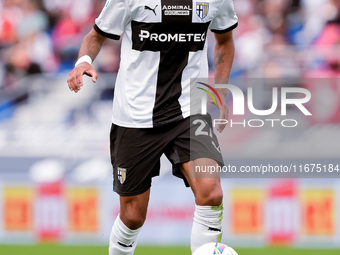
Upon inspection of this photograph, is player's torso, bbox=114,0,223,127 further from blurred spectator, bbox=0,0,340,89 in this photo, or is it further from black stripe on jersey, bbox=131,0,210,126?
blurred spectator, bbox=0,0,340,89

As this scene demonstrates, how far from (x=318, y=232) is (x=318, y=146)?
126cm

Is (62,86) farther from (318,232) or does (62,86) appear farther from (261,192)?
(318,232)

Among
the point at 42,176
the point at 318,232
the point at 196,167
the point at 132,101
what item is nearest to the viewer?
the point at 196,167

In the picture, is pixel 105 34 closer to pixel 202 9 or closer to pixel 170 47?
A: pixel 170 47

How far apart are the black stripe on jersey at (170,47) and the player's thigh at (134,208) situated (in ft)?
1.67

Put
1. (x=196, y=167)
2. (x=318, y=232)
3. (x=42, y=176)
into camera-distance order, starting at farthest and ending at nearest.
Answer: (x=42, y=176) → (x=318, y=232) → (x=196, y=167)

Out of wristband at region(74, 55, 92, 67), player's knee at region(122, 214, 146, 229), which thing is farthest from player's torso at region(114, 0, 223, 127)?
player's knee at region(122, 214, 146, 229)

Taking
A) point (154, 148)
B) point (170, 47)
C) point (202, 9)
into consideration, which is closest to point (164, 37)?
point (170, 47)

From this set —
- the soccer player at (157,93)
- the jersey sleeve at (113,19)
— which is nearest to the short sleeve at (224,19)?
the soccer player at (157,93)

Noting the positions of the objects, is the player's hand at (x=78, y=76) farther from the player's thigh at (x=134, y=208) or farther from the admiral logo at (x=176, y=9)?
the player's thigh at (x=134, y=208)

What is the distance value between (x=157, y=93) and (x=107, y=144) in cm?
274

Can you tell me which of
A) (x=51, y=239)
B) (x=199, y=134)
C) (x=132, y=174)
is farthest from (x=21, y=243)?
(x=199, y=134)

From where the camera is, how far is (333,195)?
5266 mm

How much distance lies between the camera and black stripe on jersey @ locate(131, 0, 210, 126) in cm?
335
